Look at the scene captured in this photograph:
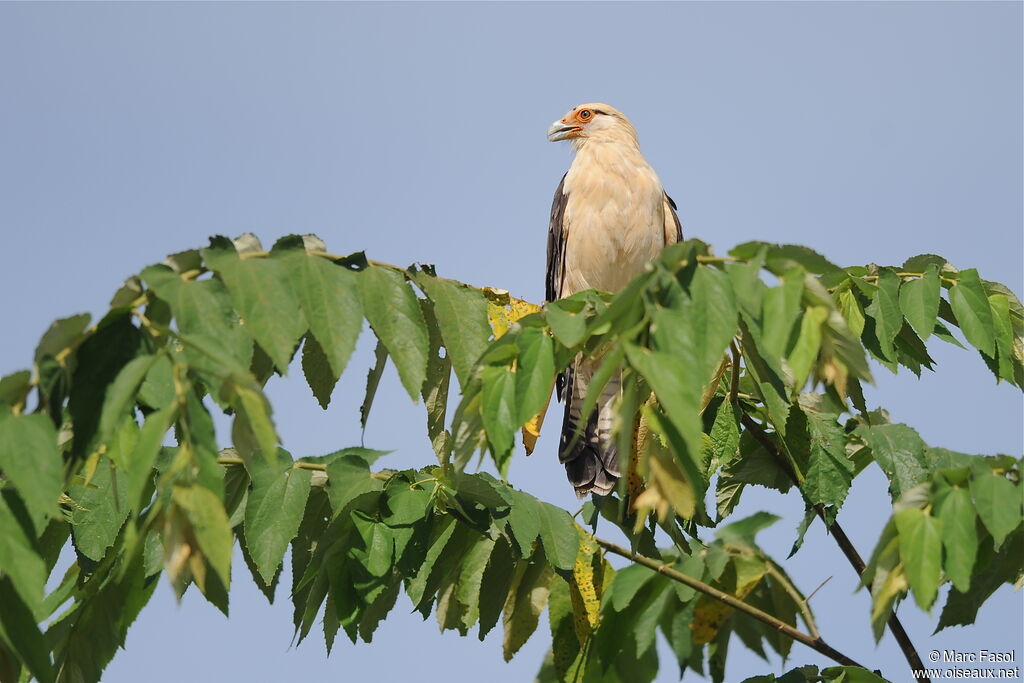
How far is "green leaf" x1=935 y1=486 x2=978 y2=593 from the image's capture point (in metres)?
2.46

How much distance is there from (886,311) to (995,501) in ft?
4.66

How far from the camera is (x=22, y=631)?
2424 mm

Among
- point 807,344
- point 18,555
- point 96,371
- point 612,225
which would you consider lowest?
point 18,555

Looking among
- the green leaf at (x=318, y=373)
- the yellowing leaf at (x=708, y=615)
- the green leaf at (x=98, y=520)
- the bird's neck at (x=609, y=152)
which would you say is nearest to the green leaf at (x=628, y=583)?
the yellowing leaf at (x=708, y=615)

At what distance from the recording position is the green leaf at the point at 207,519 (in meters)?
1.93

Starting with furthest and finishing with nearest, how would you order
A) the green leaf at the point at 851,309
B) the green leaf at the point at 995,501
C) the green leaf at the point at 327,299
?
1. the green leaf at the point at 851,309
2. the green leaf at the point at 327,299
3. the green leaf at the point at 995,501

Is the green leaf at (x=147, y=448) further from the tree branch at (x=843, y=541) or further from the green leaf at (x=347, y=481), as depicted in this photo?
the tree branch at (x=843, y=541)

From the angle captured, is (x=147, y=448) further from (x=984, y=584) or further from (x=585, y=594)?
(x=984, y=584)

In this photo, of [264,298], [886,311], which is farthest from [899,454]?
[264,298]

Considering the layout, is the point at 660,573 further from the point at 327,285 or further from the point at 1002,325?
the point at 1002,325

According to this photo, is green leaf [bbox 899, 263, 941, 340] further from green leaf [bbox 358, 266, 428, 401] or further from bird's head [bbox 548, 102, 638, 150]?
bird's head [bbox 548, 102, 638, 150]

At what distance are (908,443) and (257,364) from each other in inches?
79.7

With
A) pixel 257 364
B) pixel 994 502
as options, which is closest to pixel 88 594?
pixel 257 364

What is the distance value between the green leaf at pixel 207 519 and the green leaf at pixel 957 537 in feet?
4.94
